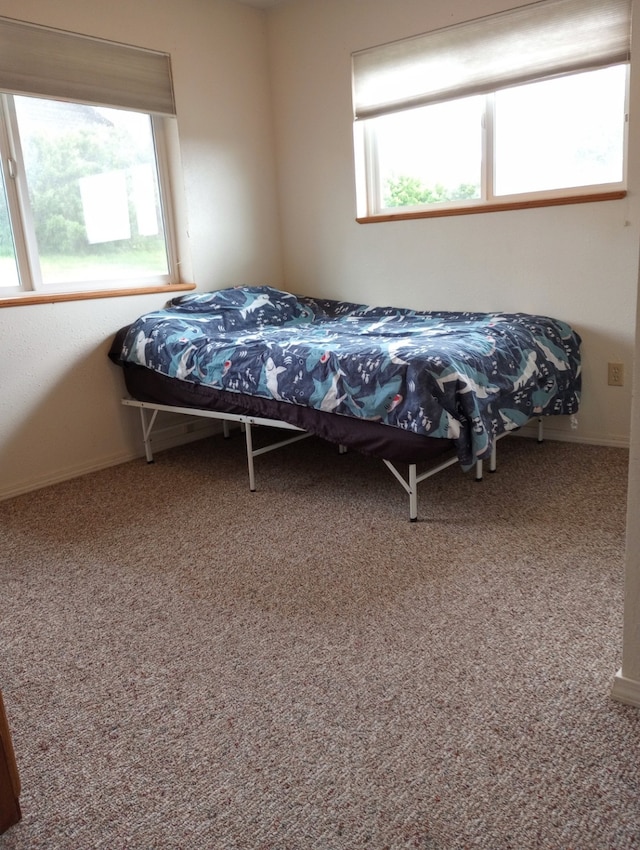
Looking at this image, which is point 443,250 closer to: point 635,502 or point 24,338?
point 24,338

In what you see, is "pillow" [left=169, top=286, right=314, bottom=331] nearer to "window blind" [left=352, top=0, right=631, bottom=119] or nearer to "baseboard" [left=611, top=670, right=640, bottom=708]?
"window blind" [left=352, top=0, right=631, bottom=119]

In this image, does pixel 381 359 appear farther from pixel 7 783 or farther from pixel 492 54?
pixel 492 54

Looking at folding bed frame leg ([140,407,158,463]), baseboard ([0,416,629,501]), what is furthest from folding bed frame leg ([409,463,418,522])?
folding bed frame leg ([140,407,158,463])

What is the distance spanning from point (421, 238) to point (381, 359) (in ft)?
4.71

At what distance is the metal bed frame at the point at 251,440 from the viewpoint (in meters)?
2.42

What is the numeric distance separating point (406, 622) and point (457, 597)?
201 mm

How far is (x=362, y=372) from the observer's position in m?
2.38

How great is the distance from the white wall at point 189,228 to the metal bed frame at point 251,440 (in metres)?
0.16

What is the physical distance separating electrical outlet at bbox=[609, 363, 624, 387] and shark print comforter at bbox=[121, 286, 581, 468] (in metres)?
0.16

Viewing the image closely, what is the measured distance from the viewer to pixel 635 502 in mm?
1337

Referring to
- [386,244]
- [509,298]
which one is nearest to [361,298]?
[386,244]

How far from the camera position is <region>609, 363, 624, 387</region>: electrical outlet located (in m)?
3.08

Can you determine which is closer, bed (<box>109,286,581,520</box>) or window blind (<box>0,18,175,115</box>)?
bed (<box>109,286,581,520</box>)

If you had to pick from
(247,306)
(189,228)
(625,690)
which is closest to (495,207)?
(247,306)
